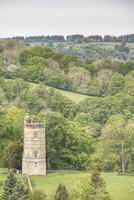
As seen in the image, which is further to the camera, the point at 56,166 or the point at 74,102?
the point at 74,102

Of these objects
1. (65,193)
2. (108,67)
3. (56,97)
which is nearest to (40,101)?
(56,97)

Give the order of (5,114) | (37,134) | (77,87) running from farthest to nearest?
(77,87), (5,114), (37,134)

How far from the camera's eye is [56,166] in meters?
88.4

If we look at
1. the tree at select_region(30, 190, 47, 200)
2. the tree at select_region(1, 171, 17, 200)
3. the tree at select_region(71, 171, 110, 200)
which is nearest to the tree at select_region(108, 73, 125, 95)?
the tree at select_region(1, 171, 17, 200)

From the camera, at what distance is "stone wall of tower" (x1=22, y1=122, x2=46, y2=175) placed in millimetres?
76188

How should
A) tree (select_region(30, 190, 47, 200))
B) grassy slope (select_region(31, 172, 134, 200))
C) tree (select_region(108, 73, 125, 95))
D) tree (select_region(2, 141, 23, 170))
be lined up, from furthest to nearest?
1. tree (select_region(108, 73, 125, 95))
2. tree (select_region(2, 141, 23, 170))
3. grassy slope (select_region(31, 172, 134, 200))
4. tree (select_region(30, 190, 47, 200))

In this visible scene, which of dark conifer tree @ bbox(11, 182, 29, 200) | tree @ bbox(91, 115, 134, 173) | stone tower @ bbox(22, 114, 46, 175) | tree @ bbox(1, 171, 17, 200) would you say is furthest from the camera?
tree @ bbox(91, 115, 134, 173)

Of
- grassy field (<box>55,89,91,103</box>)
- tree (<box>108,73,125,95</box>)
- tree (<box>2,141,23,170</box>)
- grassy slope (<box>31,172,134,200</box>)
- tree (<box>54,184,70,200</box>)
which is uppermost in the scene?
tree (<box>108,73,125,95</box>)

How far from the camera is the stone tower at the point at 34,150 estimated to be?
76.2 metres

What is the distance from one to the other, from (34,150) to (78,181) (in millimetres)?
6938

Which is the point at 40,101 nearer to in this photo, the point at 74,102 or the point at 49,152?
the point at 74,102

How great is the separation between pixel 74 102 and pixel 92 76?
94.1ft

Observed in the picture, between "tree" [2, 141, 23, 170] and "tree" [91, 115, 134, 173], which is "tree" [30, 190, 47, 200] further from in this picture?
"tree" [91, 115, 134, 173]

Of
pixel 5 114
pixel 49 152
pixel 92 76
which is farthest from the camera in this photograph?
pixel 92 76
